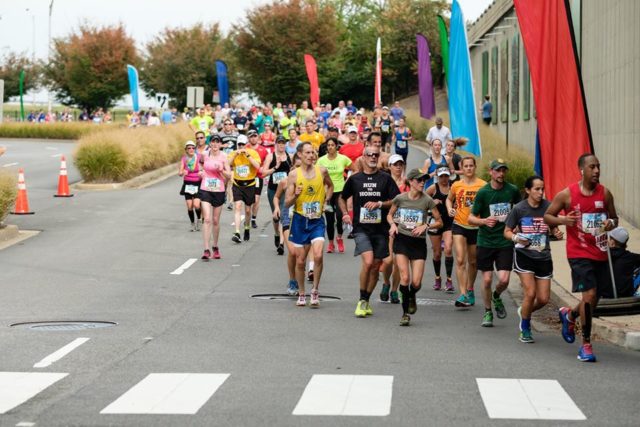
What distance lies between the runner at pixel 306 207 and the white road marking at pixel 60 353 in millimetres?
3466

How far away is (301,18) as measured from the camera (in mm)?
81000

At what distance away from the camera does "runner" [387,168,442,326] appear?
1350 centimetres

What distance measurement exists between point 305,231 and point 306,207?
0.30 meters

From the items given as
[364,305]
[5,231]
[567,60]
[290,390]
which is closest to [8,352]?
[290,390]

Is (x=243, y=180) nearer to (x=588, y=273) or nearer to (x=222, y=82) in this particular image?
(x=588, y=273)

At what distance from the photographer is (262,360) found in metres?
11.0

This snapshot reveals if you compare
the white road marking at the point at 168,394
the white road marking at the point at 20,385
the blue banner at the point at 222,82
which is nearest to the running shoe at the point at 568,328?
the white road marking at the point at 168,394

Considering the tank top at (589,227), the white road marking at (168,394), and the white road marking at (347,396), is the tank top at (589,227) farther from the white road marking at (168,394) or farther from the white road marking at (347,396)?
the white road marking at (168,394)

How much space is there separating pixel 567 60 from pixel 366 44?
72.1m

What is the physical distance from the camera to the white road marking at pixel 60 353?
35.2ft

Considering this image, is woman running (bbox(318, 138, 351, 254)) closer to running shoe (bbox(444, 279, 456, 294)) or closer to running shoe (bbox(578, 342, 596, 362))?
running shoe (bbox(444, 279, 456, 294))

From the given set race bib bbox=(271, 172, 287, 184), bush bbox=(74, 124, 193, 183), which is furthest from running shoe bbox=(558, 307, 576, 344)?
bush bbox=(74, 124, 193, 183)

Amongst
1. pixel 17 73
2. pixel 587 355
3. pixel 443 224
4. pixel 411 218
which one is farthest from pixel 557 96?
pixel 17 73

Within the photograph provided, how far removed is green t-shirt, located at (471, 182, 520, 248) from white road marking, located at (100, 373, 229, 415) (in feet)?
13.7
